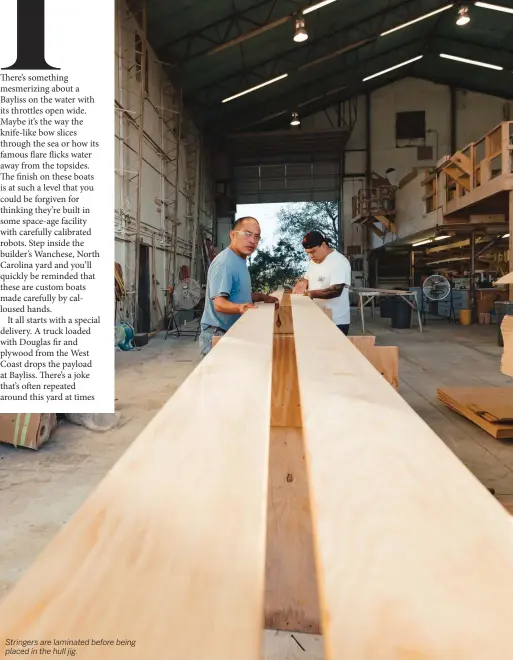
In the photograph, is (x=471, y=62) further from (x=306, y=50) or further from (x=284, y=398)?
(x=284, y=398)

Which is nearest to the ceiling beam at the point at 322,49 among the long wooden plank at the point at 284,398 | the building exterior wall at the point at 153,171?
the building exterior wall at the point at 153,171

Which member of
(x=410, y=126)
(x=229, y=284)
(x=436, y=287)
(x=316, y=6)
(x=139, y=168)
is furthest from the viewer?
(x=410, y=126)

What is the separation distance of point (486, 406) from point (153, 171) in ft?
34.0

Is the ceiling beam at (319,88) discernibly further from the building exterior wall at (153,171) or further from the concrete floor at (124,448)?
the concrete floor at (124,448)

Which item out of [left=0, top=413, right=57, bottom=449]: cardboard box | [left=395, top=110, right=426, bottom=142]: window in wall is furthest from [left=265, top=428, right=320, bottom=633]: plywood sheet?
[left=395, top=110, right=426, bottom=142]: window in wall

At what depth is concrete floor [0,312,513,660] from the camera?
2105 millimetres

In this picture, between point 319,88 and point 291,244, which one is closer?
point 319,88

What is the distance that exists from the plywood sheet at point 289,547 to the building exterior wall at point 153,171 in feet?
26.3

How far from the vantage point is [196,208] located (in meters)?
16.1

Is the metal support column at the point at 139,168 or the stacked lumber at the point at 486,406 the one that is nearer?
the stacked lumber at the point at 486,406

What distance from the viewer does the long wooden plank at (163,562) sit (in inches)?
16.1

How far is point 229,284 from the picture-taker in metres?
2.52

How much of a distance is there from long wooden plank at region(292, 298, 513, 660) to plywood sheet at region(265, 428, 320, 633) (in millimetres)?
961

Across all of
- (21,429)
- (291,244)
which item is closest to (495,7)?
(291,244)
